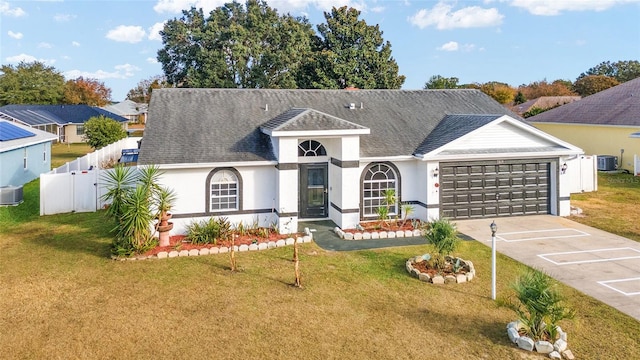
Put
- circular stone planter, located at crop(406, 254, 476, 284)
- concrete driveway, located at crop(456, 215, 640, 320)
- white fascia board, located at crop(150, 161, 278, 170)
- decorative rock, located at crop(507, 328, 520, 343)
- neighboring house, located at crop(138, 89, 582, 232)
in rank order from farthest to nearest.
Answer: neighboring house, located at crop(138, 89, 582, 232)
white fascia board, located at crop(150, 161, 278, 170)
circular stone planter, located at crop(406, 254, 476, 284)
concrete driveway, located at crop(456, 215, 640, 320)
decorative rock, located at crop(507, 328, 520, 343)

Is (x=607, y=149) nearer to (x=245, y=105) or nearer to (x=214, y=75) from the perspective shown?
(x=245, y=105)

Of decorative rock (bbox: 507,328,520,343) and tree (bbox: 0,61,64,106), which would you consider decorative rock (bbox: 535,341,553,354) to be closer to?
decorative rock (bbox: 507,328,520,343)

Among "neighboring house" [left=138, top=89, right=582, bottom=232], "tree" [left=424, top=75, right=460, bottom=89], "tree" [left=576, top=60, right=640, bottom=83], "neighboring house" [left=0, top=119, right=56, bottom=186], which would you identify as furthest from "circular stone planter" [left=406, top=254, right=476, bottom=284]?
"tree" [left=576, top=60, right=640, bottom=83]

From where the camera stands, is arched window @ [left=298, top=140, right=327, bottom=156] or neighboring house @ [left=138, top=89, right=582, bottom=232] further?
arched window @ [left=298, top=140, right=327, bottom=156]

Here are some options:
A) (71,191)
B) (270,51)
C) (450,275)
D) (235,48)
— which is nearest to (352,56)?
(270,51)

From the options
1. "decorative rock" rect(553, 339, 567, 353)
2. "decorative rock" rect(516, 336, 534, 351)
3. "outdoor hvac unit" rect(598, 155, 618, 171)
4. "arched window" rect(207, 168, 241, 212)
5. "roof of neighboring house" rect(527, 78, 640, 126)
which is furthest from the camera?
"roof of neighboring house" rect(527, 78, 640, 126)
